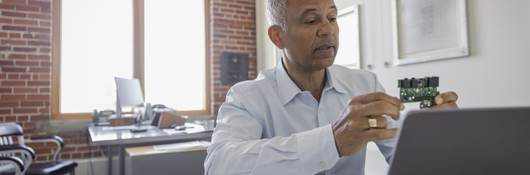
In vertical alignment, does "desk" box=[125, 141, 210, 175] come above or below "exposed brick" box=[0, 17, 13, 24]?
below

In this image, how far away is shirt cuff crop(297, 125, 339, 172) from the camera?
67 cm

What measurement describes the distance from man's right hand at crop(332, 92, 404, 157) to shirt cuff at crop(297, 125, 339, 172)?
0.12 ft

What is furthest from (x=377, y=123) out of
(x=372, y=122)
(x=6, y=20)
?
(x=6, y=20)

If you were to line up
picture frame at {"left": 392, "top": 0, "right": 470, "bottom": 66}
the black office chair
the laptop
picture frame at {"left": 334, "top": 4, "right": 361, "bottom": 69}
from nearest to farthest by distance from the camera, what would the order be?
the laptop
picture frame at {"left": 392, "top": 0, "right": 470, "bottom": 66}
the black office chair
picture frame at {"left": 334, "top": 4, "right": 361, "bottom": 69}

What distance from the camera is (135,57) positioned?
4.27m

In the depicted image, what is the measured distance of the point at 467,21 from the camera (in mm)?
2287

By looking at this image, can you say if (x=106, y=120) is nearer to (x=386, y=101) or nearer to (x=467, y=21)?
(x=467, y=21)

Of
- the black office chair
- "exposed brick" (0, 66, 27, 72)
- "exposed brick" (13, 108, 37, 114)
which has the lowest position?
the black office chair

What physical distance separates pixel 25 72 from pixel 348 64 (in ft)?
10.1

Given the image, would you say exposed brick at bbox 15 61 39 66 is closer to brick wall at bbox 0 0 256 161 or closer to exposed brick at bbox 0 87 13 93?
brick wall at bbox 0 0 256 161

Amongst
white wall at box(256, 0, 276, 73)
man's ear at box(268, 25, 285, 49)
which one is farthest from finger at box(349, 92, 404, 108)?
white wall at box(256, 0, 276, 73)

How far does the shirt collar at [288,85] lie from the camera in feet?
3.56

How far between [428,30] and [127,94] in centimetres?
232

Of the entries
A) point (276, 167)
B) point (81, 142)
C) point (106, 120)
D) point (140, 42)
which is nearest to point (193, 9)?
point (140, 42)
